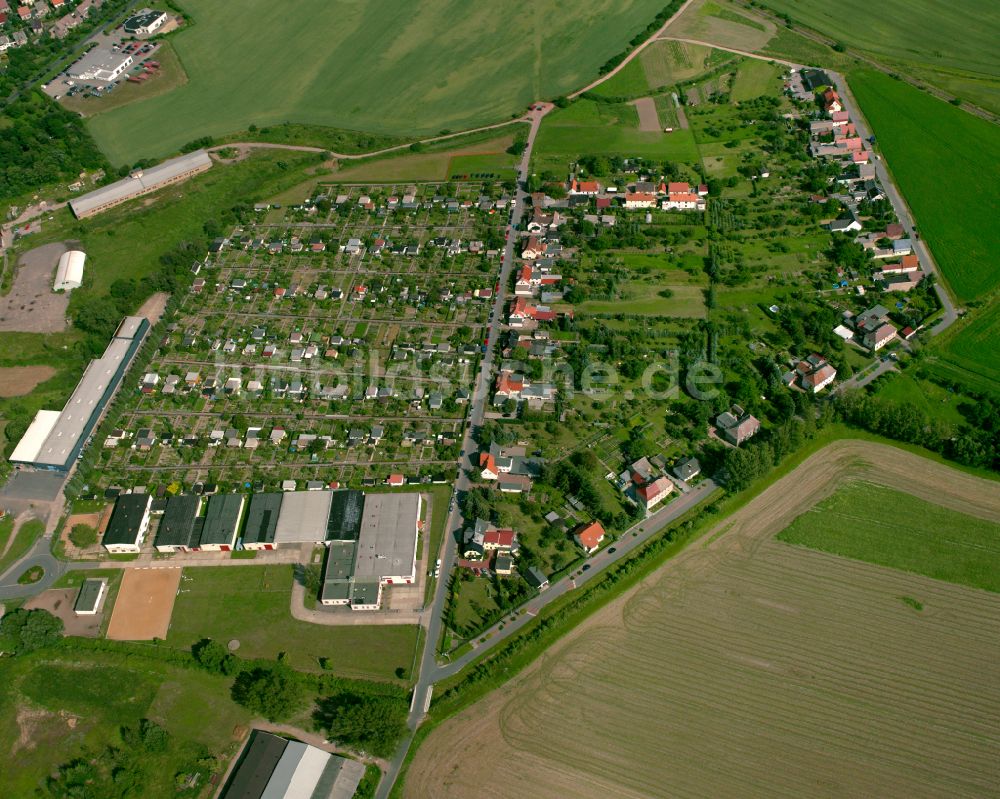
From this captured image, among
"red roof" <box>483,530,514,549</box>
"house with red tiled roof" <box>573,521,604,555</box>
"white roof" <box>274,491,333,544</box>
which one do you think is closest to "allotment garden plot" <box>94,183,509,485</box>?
"white roof" <box>274,491,333,544</box>

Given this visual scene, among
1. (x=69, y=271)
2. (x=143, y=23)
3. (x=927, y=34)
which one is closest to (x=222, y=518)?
(x=69, y=271)

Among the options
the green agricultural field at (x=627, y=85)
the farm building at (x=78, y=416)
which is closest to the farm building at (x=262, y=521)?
the farm building at (x=78, y=416)

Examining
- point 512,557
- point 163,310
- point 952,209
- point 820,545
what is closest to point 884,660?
point 820,545

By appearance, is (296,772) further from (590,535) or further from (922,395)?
(922,395)

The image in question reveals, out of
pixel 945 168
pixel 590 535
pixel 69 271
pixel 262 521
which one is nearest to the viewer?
pixel 590 535

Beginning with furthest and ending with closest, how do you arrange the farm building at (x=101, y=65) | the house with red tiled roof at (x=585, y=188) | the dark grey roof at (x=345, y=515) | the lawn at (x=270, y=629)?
the farm building at (x=101, y=65)
the house with red tiled roof at (x=585, y=188)
the dark grey roof at (x=345, y=515)
the lawn at (x=270, y=629)

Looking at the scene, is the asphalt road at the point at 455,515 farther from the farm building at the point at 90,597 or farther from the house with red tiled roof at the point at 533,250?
the farm building at the point at 90,597

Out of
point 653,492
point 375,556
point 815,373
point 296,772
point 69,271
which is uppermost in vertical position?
point 69,271
